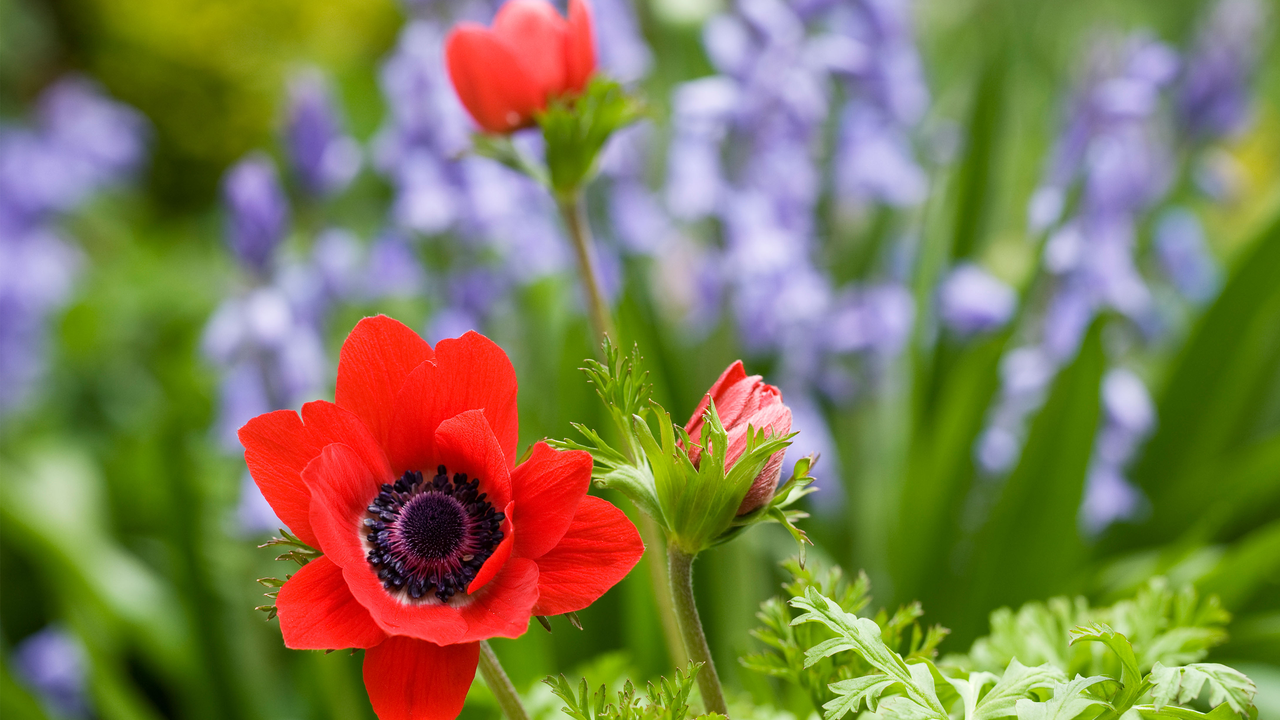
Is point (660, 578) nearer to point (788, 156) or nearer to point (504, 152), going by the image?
point (504, 152)

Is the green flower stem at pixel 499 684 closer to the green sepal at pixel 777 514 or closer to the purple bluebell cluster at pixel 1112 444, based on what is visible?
the green sepal at pixel 777 514

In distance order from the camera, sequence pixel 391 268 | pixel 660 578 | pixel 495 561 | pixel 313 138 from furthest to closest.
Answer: pixel 391 268
pixel 313 138
pixel 660 578
pixel 495 561

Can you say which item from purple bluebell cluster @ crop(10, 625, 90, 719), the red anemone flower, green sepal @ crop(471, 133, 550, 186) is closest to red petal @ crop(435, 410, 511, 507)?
the red anemone flower

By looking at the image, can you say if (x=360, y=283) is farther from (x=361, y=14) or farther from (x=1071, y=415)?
(x=361, y=14)

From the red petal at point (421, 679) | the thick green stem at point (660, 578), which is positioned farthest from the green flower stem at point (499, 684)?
the thick green stem at point (660, 578)

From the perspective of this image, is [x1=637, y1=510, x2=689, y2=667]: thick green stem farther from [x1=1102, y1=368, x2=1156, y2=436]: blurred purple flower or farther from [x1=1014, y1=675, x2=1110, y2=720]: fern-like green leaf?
[x1=1102, y1=368, x2=1156, y2=436]: blurred purple flower

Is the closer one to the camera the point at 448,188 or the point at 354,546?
the point at 354,546

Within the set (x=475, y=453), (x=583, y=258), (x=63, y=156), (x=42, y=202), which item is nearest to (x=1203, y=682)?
(x=475, y=453)
